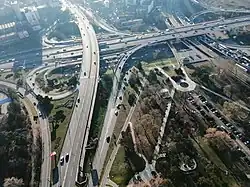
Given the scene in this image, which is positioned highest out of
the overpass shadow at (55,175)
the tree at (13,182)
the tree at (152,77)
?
the tree at (152,77)

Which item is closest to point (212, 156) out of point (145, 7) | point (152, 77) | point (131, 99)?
point (131, 99)

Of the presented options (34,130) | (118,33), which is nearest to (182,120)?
(34,130)

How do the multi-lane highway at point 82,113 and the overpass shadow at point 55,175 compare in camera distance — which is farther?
the multi-lane highway at point 82,113

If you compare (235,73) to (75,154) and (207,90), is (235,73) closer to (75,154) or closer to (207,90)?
(207,90)

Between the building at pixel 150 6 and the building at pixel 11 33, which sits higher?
the building at pixel 150 6

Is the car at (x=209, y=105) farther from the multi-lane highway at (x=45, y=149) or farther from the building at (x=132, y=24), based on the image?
the building at (x=132, y=24)

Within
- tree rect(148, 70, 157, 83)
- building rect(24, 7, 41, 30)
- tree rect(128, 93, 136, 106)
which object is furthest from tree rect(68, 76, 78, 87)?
building rect(24, 7, 41, 30)

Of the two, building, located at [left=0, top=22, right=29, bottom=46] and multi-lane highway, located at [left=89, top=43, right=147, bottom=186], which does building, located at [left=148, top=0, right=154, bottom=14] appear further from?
building, located at [left=0, top=22, right=29, bottom=46]

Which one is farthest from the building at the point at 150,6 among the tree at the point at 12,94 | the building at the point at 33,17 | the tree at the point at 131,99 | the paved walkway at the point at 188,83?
the tree at the point at 12,94
